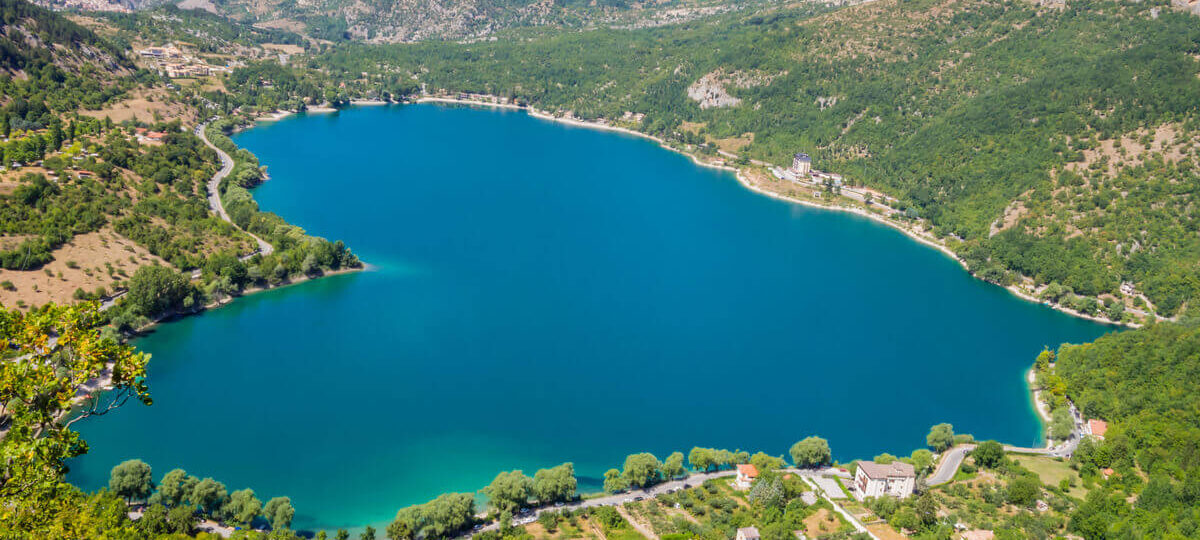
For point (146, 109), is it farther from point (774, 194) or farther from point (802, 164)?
point (802, 164)

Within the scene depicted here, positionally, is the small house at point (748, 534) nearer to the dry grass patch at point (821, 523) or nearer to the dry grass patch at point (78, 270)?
the dry grass patch at point (821, 523)

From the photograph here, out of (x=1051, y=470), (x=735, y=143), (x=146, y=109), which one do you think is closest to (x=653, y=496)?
(x=1051, y=470)

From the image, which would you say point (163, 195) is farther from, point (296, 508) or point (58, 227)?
point (296, 508)

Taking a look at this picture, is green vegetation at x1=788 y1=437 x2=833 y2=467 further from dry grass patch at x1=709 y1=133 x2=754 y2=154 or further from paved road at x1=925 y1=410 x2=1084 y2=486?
dry grass patch at x1=709 y1=133 x2=754 y2=154

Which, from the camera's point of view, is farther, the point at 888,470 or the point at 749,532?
the point at 888,470

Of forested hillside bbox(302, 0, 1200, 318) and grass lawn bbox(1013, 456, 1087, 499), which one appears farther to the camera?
forested hillside bbox(302, 0, 1200, 318)

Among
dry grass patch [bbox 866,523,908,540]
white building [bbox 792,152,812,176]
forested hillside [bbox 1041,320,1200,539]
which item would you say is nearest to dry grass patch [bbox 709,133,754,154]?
white building [bbox 792,152,812,176]

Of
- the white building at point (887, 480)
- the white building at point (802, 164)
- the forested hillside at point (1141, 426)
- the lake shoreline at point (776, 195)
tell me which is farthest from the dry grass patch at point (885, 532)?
the white building at point (802, 164)
